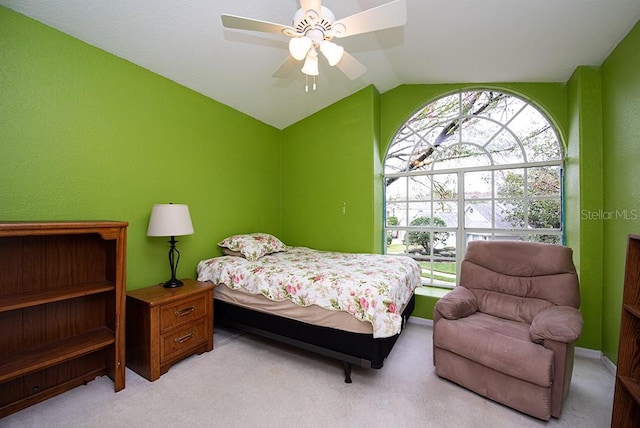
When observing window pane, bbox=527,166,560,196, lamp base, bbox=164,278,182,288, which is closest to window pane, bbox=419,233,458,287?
window pane, bbox=527,166,560,196

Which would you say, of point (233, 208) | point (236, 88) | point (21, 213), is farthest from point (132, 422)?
point (236, 88)

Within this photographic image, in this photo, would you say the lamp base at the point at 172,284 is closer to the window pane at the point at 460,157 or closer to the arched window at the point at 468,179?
the arched window at the point at 468,179

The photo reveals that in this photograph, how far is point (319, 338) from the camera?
2.12 meters

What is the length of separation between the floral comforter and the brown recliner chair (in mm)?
454

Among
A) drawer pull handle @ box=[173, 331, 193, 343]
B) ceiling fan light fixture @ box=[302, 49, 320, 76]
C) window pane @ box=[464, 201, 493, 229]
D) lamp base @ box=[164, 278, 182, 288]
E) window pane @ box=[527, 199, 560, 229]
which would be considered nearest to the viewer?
ceiling fan light fixture @ box=[302, 49, 320, 76]

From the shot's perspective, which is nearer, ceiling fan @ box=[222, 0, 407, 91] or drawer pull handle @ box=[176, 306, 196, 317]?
ceiling fan @ box=[222, 0, 407, 91]

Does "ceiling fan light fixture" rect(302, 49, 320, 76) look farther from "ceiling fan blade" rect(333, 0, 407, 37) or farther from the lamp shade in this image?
the lamp shade

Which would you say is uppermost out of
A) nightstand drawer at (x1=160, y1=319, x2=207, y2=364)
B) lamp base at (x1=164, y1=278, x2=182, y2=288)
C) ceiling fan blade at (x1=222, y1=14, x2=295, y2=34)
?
ceiling fan blade at (x1=222, y1=14, x2=295, y2=34)

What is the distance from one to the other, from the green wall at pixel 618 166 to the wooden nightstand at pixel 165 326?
135 inches

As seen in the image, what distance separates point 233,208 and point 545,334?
10.3 feet

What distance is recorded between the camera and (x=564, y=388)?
165 cm

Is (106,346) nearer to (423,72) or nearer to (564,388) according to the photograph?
(564,388)

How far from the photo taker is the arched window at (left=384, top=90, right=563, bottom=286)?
9.58ft

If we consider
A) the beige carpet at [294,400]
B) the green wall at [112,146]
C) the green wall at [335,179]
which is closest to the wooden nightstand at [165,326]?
the beige carpet at [294,400]
